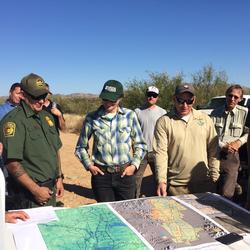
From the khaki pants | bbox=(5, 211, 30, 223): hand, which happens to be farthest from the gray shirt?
bbox=(5, 211, 30, 223): hand

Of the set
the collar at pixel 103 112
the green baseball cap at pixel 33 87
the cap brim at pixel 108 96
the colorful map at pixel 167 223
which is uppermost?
the green baseball cap at pixel 33 87

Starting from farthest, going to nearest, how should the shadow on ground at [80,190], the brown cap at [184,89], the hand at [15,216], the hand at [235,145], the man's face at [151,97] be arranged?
1. the shadow on ground at [80,190]
2. the man's face at [151,97]
3. the hand at [235,145]
4. the brown cap at [184,89]
5. the hand at [15,216]

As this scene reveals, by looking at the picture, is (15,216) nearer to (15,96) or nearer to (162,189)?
(162,189)

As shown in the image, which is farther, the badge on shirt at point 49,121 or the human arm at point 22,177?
the badge on shirt at point 49,121

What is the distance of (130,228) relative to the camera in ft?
6.81

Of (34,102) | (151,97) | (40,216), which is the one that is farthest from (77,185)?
(40,216)

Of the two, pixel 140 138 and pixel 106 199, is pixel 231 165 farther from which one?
pixel 106 199

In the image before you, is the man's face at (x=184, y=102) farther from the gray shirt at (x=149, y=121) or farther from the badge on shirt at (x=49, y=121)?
the gray shirt at (x=149, y=121)

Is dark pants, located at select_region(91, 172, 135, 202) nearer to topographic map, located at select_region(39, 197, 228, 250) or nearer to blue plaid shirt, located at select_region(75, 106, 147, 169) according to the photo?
blue plaid shirt, located at select_region(75, 106, 147, 169)

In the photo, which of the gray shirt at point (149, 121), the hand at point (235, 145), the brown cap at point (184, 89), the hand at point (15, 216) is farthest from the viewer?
the gray shirt at point (149, 121)

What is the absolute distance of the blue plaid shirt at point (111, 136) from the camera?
328cm

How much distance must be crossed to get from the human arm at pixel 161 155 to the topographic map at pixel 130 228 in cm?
50

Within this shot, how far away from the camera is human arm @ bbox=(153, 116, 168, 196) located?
2998mm

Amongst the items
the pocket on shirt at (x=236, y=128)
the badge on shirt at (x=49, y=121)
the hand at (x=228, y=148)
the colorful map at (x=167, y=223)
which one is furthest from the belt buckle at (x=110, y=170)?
the pocket on shirt at (x=236, y=128)
